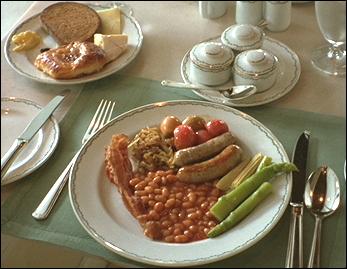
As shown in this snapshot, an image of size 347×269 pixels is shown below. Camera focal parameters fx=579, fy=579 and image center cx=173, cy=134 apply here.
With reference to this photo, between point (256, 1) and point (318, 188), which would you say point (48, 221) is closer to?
point (318, 188)

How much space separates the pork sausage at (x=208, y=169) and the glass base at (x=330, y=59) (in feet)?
1.19

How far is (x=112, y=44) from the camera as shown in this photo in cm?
127

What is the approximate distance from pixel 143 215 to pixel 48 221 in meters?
0.16

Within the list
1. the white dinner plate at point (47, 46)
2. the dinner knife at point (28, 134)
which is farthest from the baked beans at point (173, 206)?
the white dinner plate at point (47, 46)

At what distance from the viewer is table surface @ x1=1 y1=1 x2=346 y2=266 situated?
1.15 metres

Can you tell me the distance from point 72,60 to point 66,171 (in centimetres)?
31

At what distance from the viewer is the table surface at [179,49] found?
1146mm

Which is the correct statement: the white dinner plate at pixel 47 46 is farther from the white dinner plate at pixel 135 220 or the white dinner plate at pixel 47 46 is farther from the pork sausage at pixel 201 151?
the pork sausage at pixel 201 151

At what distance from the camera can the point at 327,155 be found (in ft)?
3.29

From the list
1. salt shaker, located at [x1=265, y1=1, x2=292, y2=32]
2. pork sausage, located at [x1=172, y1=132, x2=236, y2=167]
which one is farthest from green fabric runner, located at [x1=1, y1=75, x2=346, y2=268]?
salt shaker, located at [x1=265, y1=1, x2=292, y2=32]

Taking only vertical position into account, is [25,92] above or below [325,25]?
below

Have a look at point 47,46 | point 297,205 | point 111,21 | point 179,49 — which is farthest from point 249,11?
point 297,205

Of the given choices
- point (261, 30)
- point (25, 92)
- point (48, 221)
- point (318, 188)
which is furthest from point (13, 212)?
point (261, 30)

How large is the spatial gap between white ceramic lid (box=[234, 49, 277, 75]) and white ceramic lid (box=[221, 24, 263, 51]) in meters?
0.05
